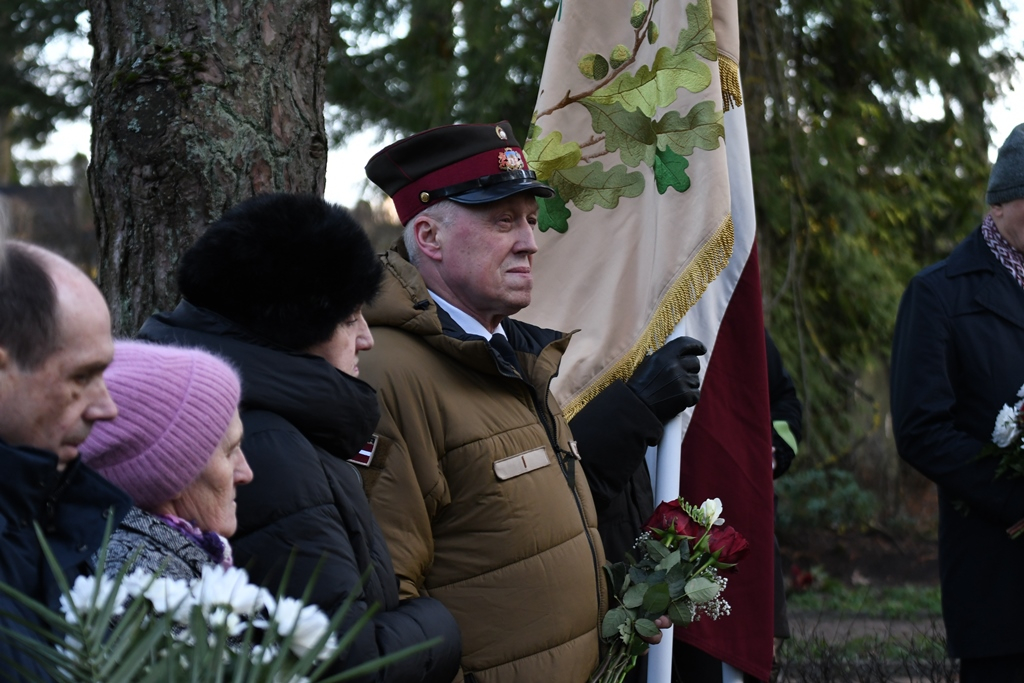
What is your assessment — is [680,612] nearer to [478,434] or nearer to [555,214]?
[478,434]

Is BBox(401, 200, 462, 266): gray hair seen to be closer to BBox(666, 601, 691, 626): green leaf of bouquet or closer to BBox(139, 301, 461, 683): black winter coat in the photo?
BBox(139, 301, 461, 683): black winter coat

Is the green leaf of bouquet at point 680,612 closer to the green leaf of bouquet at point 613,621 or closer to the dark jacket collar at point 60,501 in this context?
the green leaf of bouquet at point 613,621

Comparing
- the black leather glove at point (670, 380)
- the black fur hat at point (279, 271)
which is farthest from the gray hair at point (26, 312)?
the black leather glove at point (670, 380)

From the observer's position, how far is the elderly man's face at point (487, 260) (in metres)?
2.67

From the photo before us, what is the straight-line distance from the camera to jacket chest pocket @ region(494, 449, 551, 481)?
7.80 ft

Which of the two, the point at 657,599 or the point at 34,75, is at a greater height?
the point at 34,75

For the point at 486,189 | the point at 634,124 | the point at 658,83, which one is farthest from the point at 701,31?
the point at 486,189

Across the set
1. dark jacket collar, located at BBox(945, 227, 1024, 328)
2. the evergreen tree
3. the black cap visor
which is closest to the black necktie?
the black cap visor

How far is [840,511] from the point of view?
923 centimetres

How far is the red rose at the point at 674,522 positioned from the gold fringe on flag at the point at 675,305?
641 millimetres

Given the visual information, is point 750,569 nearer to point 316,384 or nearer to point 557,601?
point 557,601

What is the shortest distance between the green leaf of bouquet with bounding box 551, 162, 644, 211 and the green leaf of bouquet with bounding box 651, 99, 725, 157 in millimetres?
135

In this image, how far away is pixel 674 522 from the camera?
2537mm

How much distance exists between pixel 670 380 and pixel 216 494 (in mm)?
1472
